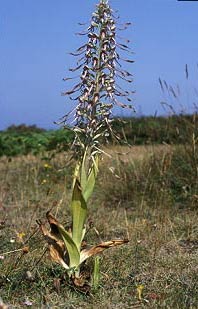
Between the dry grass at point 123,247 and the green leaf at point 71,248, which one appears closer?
the green leaf at point 71,248

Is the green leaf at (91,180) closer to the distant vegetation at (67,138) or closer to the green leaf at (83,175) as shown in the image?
the green leaf at (83,175)

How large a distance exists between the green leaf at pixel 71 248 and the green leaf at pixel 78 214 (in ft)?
0.10

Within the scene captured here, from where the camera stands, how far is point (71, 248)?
3121 millimetres

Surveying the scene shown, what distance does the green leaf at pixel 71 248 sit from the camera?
3.08 meters

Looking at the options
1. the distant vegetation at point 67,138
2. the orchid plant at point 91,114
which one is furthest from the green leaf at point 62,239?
the distant vegetation at point 67,138

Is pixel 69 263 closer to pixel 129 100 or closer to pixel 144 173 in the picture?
pixel 129 100

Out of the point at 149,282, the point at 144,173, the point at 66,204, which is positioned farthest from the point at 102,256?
the point at 144,173

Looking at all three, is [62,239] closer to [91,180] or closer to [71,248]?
[71,248]

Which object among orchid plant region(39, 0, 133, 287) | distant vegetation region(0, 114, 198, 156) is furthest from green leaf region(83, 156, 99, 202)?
distant vegetation region(0, 114, 198, 156)

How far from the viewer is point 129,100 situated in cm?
296

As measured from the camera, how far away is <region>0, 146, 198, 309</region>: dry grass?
3.21 metres

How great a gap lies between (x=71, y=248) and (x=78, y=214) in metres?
0.19

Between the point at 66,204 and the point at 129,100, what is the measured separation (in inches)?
136

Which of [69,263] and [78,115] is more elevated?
[78,115]
